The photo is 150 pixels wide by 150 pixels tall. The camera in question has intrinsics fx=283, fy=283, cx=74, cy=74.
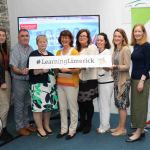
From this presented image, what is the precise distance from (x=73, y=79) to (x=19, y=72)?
0.70 meters

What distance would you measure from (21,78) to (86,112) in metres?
1.00

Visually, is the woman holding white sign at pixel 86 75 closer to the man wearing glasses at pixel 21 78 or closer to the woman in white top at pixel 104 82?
the woman in white top at pixel 104 82

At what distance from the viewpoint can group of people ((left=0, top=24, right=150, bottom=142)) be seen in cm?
348

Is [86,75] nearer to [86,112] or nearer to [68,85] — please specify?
[68,85]

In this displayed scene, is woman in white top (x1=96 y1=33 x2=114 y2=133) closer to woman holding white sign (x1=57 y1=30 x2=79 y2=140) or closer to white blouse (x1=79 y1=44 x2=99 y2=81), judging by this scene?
white blouse (x1=79 y1=44 x2=99 y2=81)

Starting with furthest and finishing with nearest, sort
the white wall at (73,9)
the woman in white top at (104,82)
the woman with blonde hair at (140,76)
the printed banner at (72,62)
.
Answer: the white wall at (73,9) < the woman in white top at (104,82) < the printed banner at (72,62) < the woman with blonde hair at (140,76)

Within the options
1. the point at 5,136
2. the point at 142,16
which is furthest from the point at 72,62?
the point at 142,16

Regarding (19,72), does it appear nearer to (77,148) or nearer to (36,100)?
(36,100)

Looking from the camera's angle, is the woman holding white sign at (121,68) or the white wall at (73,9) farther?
the white wall at (73,9)

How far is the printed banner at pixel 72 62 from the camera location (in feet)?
11.4

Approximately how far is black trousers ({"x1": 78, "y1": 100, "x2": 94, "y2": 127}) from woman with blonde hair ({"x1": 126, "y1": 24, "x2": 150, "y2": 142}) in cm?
58

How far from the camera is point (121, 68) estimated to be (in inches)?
137

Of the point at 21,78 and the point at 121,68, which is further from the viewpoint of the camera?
the point at 21,78

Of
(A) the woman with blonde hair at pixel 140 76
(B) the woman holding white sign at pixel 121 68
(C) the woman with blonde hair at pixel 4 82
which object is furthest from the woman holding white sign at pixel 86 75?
(C) the woman with blonde hair at pixel 4 82
